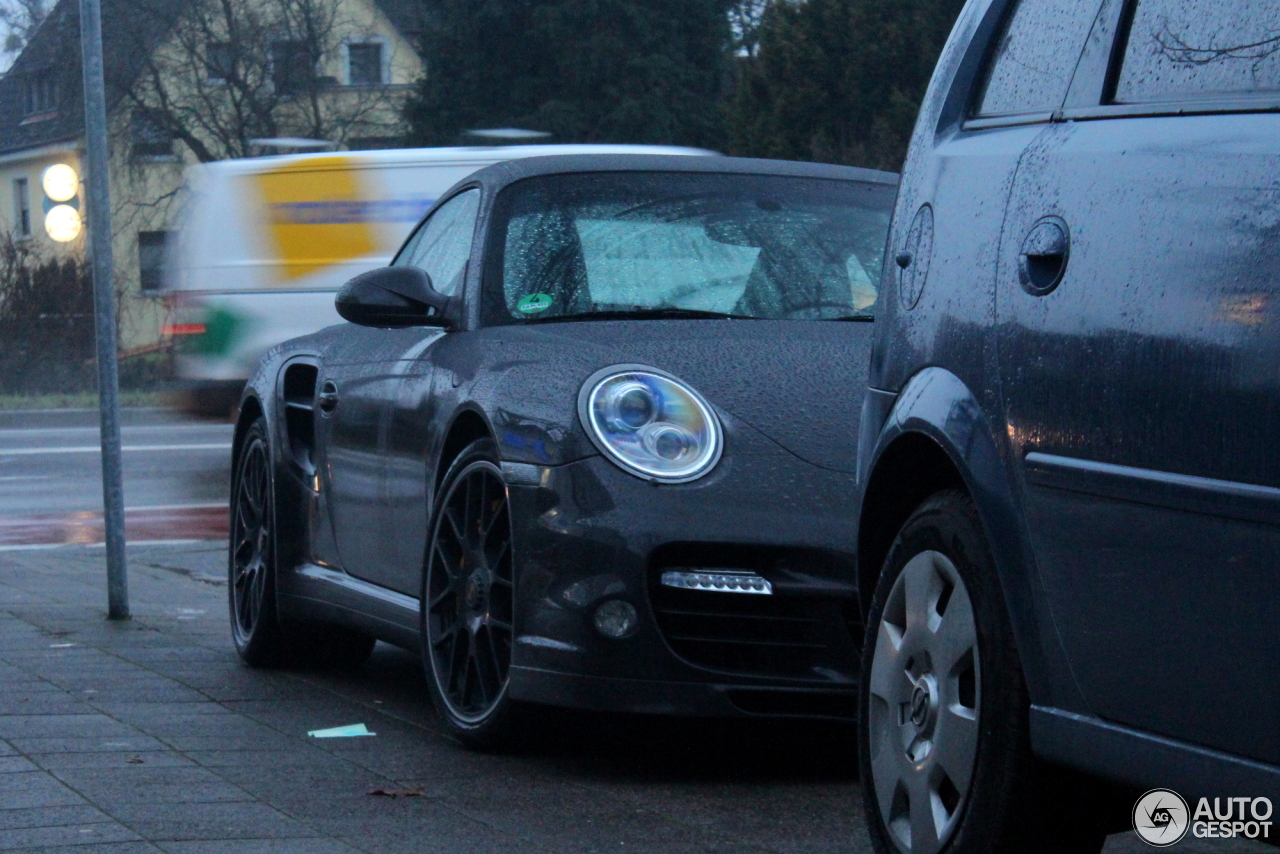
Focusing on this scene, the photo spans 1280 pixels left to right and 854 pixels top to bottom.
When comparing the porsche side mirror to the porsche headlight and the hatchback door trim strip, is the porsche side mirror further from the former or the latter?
the hatchback door trim strip

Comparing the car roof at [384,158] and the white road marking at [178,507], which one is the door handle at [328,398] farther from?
the car roof at [384,158]

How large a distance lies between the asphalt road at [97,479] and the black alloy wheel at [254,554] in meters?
5.89

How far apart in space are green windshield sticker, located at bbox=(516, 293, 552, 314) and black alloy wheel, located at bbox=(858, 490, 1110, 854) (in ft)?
6.71

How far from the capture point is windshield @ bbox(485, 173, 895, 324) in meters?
5.54

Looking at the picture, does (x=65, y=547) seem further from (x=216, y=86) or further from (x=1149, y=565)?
(x=216, y=86)

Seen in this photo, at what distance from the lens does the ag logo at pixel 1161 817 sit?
114 inches

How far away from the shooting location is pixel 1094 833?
321 centimetres

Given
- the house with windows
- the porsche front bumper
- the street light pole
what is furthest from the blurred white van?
the house with windows

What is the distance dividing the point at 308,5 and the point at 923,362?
44.8 meters

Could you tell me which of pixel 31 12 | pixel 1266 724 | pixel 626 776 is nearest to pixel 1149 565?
pixel 1266 724

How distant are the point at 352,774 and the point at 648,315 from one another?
4.76 ft

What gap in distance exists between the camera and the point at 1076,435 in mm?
2938

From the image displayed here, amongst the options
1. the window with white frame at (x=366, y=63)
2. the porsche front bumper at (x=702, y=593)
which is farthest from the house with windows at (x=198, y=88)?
the porsche front bumper at (x=702, y=593)

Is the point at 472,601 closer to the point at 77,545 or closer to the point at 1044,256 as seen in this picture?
the point at 1044,256
